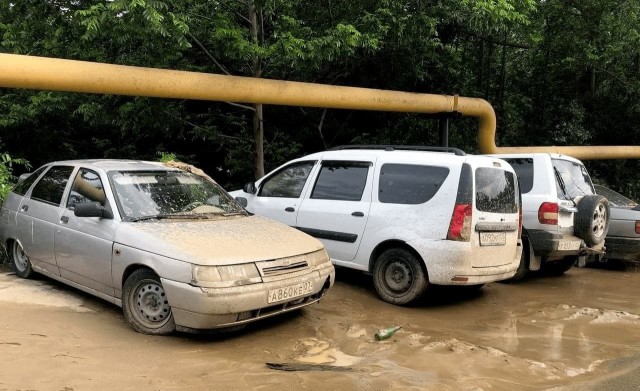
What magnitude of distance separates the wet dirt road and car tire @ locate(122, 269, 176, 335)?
0.11 m

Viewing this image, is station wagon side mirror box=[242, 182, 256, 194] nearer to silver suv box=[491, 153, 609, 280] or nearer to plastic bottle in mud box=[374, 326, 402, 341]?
plastic bottle in mud box=[374, 326, 402, 341]

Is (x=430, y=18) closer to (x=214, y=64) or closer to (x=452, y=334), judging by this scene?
(x=214, y=64)

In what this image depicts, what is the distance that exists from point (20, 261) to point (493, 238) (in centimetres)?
535

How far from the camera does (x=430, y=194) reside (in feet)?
19.6

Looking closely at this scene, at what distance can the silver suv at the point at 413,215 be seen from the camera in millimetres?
5777

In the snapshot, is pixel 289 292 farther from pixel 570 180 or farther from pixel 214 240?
pixel 570 180

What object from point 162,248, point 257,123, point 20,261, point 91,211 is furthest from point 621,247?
point 20,261

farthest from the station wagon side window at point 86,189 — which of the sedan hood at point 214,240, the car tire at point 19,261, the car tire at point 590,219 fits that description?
the car tire at point 590,219

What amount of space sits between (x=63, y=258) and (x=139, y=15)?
9.96ft

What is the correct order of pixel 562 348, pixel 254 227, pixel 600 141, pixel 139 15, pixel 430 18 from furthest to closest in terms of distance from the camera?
pixel 600 141
pixel 430 18
pixel 139 15
pixel 254 227
pixel 562 348

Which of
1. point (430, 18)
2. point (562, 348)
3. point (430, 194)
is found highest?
point (430, 18)

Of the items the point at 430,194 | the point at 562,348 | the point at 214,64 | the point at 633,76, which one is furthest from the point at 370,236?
the point at 633,76

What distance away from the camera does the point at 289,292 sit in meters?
4.66

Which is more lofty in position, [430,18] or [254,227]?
[430,18]
